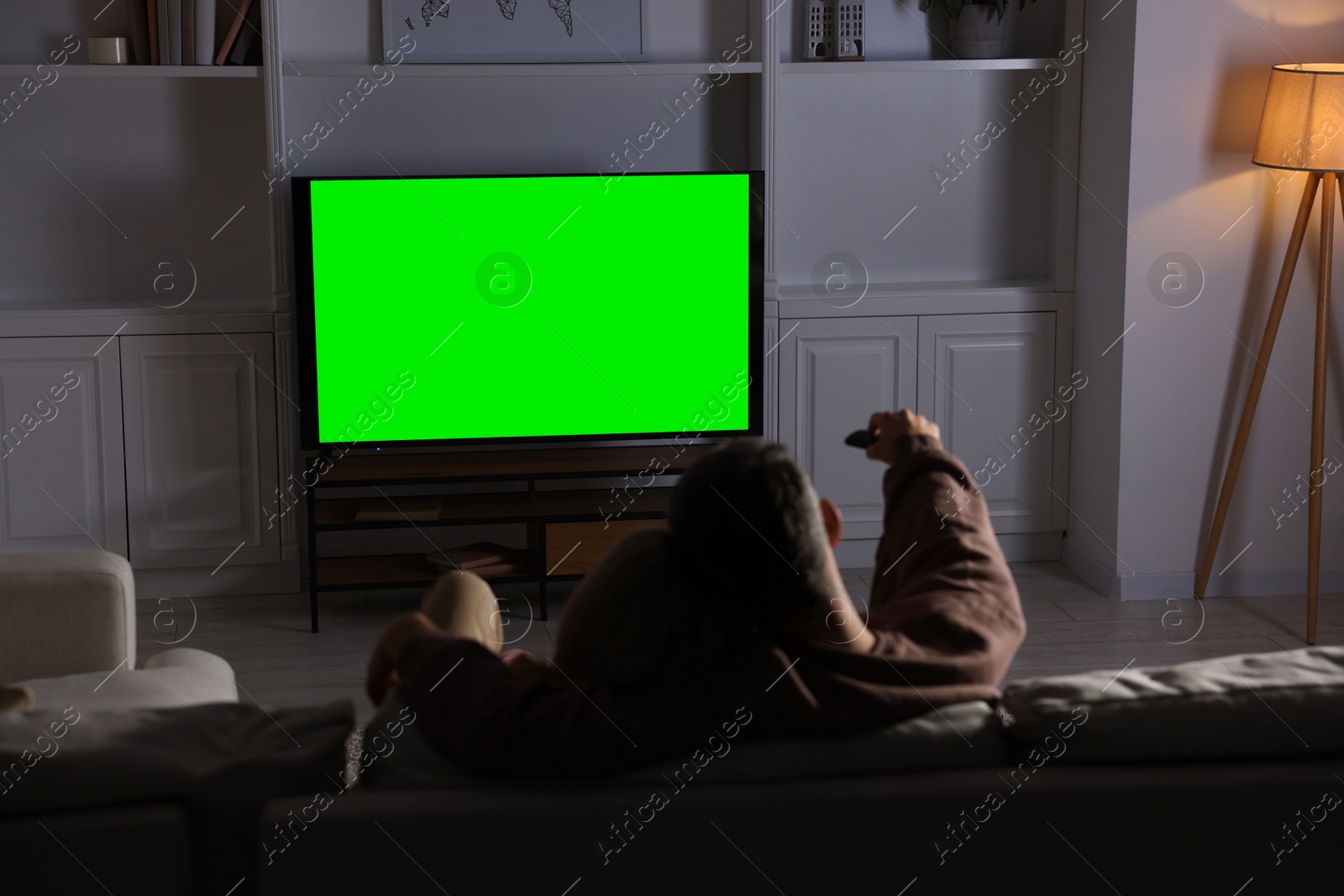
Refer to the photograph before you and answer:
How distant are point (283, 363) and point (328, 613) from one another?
73cm

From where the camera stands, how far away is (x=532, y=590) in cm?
408

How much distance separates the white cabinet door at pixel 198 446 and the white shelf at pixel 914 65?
5.67 feet

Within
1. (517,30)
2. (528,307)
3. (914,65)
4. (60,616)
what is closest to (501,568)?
(528,307)

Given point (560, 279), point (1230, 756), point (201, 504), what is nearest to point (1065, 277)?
point (560, 279)

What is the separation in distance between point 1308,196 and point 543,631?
2375 mm

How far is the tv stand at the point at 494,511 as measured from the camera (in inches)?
146

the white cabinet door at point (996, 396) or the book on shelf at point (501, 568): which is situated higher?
the white cabinet door at point (996, 396)

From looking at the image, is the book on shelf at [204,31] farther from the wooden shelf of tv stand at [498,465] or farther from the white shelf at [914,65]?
the white shelf at [914,65]

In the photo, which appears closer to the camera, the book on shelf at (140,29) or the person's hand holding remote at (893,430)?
the person's hand holding remote at (893,430)

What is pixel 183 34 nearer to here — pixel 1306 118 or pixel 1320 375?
pixel 1306 118

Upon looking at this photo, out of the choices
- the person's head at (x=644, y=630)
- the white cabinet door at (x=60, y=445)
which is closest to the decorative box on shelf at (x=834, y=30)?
the white cabinet door at (x=60, y=445)

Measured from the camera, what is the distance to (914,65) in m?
3.96

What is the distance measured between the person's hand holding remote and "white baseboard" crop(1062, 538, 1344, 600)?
2.31 metres

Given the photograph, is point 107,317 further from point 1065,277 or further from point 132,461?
point 1065,277
